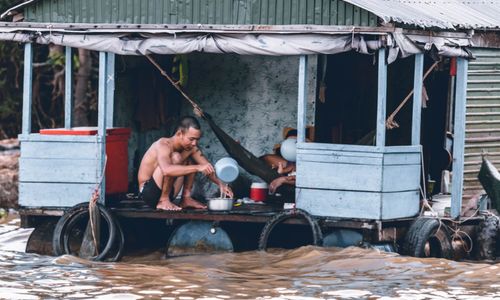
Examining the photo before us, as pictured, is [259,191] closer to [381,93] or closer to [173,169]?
[173,169]

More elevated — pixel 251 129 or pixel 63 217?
pixel 251 129

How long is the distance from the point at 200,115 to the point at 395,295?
4.44m

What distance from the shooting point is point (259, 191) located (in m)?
16.6

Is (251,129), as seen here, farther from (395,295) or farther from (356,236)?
(395,295)

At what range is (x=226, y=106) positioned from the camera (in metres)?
17.7

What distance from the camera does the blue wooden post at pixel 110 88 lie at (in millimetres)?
16136

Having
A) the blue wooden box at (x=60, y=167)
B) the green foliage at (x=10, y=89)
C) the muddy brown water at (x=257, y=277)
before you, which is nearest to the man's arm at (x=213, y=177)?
the muddy brown water at (x=257, y=277)

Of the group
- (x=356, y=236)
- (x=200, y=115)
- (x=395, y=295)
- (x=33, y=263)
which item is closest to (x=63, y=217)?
(x=33, y=263)

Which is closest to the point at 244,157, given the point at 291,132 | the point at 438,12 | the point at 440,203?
the point at 291,132

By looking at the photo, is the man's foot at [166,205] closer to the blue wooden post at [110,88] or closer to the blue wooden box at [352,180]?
the blue wooden box at [352,180]

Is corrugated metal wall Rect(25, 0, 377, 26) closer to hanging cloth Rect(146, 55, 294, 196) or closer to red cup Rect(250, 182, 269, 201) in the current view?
A: hanging cloth Rect(146, 55, 294, 196)

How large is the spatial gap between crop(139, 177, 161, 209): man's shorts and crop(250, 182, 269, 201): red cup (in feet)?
5.08

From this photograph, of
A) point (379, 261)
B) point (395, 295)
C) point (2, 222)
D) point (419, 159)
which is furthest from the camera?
point (2, 222)

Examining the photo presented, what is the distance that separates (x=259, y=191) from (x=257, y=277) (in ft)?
9.01
